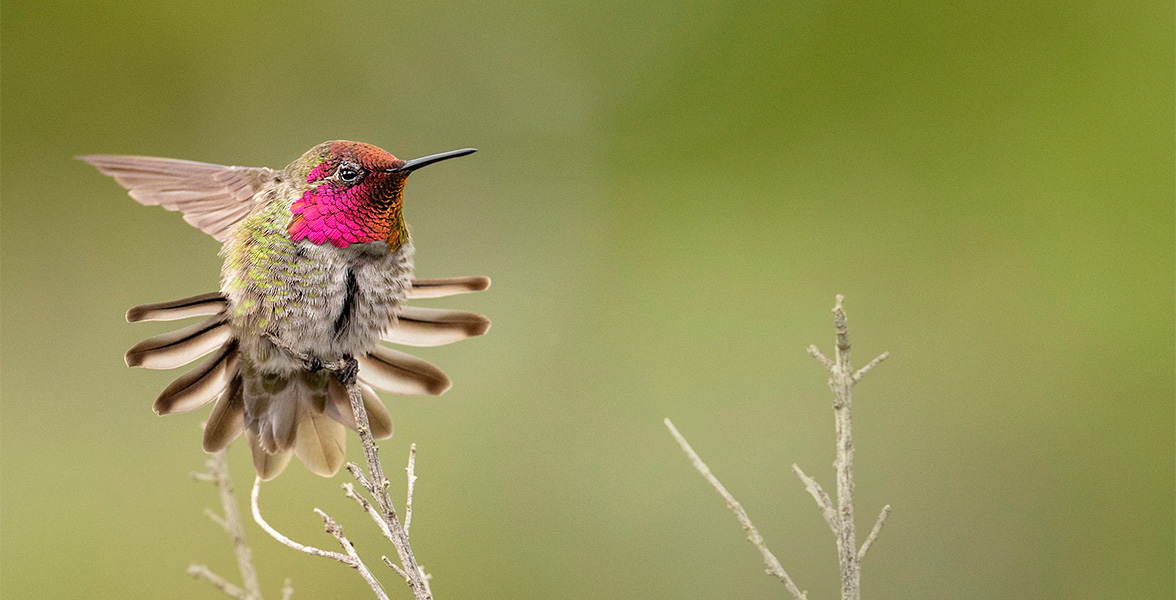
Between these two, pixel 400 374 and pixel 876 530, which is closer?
pixel 876 530

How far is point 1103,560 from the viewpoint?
8.25ft

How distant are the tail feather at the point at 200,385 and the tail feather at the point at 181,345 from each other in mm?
43

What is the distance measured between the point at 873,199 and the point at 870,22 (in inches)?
25.5

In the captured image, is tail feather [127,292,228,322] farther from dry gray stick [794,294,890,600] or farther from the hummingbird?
dry gray stick [794,294,890,600]

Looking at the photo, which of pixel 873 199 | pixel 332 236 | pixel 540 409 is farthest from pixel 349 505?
pixel 873 199

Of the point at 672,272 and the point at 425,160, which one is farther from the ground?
the point at 672,272

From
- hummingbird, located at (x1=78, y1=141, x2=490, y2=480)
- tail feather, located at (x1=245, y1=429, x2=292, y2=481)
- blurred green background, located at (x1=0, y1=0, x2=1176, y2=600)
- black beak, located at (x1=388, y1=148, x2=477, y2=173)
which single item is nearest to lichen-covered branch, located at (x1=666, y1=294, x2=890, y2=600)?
black beak, located at (x1=388, y1=148, x2=477, y2=173)

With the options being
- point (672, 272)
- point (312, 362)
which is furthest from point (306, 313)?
point (672, 272)

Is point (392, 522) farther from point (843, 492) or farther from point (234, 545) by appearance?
point (843, 492)

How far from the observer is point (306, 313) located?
1328 mm

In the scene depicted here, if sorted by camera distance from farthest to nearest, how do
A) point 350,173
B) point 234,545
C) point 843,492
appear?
point 350,173, point 234,545, point 843,492

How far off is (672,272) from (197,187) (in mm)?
2020

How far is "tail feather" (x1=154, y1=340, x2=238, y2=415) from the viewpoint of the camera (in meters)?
1.29

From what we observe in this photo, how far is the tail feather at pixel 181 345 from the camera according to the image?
3.96 feet
